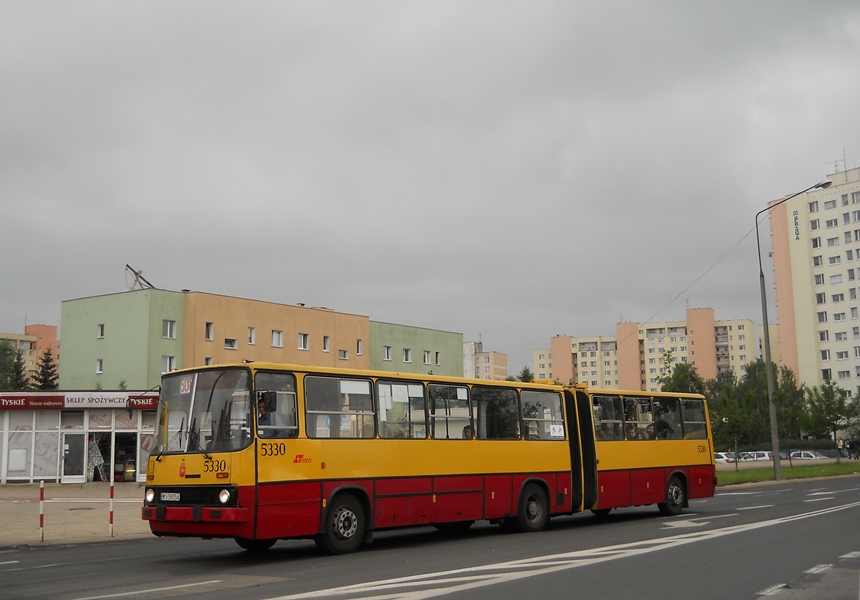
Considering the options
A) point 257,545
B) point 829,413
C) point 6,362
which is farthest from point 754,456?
point 6,362

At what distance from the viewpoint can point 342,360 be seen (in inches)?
2229

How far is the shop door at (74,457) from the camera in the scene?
128ft

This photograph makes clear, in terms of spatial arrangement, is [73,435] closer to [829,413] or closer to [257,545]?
[257,545]

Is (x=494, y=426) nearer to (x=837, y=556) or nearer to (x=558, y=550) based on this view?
(x=558, y=550)

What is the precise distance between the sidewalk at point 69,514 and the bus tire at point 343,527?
6393 millimetres

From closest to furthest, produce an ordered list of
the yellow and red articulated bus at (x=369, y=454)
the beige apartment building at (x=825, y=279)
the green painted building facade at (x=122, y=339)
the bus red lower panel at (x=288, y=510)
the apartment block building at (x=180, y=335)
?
the bus red lower panel at (x=288, y=510), the yellow and red articulated bus at (x=369, y=454), the green painted building facade at (x=122, y=339), the apartment block building at (x=180, y=335), the beige apartment building at (x=825, y=279)

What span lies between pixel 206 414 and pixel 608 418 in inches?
397

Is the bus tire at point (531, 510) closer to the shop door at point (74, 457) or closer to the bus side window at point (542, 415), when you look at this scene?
the bus side window at point (542, 415)

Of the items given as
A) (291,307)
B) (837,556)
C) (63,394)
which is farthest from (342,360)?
(837,556)

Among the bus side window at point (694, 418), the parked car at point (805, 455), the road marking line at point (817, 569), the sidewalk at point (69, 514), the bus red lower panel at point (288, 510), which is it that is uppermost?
the bus side window at point (694, 418)

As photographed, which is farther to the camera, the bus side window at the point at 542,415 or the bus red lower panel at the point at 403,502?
the bus side window at the point at 542,415

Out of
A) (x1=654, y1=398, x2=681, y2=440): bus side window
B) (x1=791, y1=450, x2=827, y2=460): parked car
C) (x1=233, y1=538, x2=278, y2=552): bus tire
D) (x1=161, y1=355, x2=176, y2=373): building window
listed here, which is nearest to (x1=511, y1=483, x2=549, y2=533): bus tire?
(x1=654, y1=398, x2=681, y2=440): bus side window

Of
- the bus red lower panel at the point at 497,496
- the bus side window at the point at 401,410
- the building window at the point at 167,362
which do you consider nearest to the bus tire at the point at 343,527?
the bus side window at the point at 401,410

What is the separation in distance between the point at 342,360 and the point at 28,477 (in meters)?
21.9
